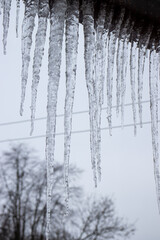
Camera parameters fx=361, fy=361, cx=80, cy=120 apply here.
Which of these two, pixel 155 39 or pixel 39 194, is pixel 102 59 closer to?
pixel 155 39

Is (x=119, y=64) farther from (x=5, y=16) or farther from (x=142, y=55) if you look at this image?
(x=5, y=16)

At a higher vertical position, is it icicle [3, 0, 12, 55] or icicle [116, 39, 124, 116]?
icicle [3, 0, 12, 55]

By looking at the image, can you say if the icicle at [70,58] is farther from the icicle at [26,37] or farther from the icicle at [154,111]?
the icicle at [154,111]

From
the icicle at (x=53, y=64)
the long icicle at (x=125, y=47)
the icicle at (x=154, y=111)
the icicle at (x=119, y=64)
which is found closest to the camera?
the icicle at (x=53, y=64)

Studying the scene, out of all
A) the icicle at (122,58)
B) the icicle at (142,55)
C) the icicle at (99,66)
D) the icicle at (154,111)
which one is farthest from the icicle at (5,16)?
the icicle at (154,111)

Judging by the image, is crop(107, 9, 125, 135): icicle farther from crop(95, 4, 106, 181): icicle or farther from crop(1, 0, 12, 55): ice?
crop(1, 0, 12, 55): ice

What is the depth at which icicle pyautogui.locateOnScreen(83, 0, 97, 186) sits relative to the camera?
1.65 meters

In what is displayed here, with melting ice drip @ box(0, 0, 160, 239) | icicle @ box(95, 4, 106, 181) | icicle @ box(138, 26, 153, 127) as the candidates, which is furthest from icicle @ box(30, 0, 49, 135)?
icicle @ box(138, 26, 153, 127)

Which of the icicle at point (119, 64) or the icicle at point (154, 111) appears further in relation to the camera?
the icicle at point (154, 111)

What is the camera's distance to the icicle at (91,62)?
1.65m

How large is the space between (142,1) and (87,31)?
1.14ft

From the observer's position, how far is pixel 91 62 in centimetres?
186

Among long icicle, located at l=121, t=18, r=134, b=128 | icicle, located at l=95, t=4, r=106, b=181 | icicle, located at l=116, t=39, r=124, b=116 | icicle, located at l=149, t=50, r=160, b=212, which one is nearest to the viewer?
long icicle, located at l=121, t=18, r=134, b=128

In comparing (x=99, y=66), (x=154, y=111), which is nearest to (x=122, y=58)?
(x=99, y=66)
